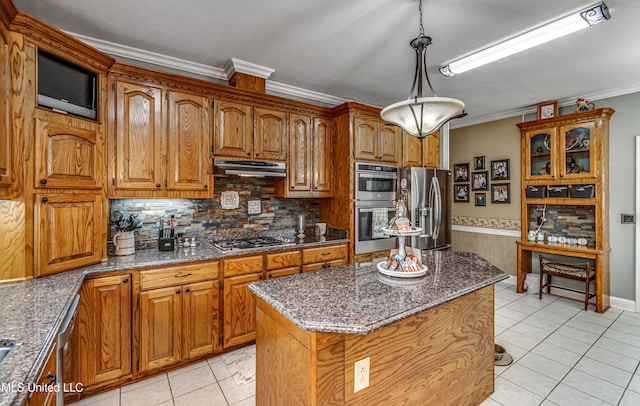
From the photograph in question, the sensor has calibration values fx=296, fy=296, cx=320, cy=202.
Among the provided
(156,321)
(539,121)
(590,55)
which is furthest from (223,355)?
(539,121)

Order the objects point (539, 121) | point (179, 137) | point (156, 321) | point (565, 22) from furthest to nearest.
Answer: point (539, 121)
point (179, 137)
point (156, 321)
point (565, 22)

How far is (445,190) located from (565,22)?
231 centimetres

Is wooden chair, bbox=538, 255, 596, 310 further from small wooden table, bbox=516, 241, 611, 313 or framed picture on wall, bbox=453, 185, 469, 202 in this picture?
framed picture on wall, bbox=453, 185, 469, 202

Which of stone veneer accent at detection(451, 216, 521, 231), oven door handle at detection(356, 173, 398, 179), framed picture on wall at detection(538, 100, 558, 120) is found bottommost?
stone veneer accent at detection(451, 216, 521, 231)

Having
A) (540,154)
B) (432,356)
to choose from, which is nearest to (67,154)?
(432,356)

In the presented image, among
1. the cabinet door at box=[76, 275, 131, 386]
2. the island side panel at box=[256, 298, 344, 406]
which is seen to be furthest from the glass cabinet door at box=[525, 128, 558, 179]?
the cabinet door at box=[76, 275, 131, 386]

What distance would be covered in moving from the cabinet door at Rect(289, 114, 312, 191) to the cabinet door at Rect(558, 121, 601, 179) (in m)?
3.37

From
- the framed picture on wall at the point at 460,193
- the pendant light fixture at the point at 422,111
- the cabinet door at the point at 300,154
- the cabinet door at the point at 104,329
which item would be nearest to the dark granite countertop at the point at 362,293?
the pendant light fixture at the point at 422,111

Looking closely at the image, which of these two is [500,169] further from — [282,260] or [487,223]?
[282,260]

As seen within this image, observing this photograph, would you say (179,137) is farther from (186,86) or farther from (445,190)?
(445,190)

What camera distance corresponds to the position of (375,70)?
3156mm

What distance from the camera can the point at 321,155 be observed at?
3602mm

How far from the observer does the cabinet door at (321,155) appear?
355cm

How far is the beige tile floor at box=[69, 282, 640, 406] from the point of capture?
2.13 meters
